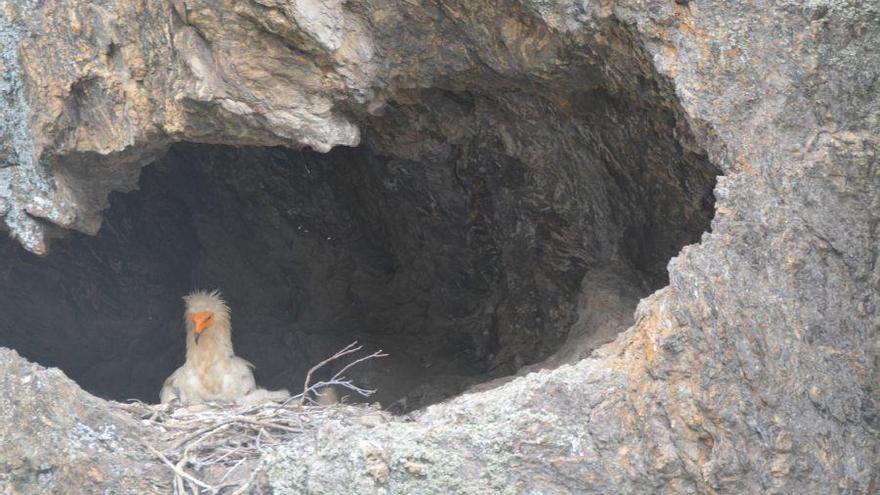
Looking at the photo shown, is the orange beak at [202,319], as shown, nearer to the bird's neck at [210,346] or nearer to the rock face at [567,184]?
the bird's neck at [210,346]

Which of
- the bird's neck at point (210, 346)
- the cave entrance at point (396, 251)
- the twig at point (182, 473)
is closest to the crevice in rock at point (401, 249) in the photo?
the cave entrance at point (396, 251)

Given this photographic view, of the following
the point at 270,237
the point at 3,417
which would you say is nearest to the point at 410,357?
the point at 270,237

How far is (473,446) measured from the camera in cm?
396

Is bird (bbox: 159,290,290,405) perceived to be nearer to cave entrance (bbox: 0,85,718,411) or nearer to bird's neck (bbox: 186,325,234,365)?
bird's neck (bbox: 186,325,234,365)

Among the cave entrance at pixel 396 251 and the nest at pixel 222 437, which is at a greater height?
the cave entrance at pixel 396 251

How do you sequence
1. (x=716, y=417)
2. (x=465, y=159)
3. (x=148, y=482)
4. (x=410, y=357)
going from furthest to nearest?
(x=410, y=357), (x=465, y=159), (x=148, y=482), (x=716, y=417)

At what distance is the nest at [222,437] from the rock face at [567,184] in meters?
0.19

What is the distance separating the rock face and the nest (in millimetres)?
190

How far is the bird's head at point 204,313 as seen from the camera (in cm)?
641

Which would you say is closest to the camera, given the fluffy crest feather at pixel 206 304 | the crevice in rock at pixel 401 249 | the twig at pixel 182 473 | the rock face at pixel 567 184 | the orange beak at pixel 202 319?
the rock face at pixel 567 184

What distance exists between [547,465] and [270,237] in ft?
12.1

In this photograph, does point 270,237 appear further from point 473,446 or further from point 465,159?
point 473,446

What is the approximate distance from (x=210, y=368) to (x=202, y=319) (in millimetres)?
283

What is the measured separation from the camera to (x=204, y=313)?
6.44 meters
